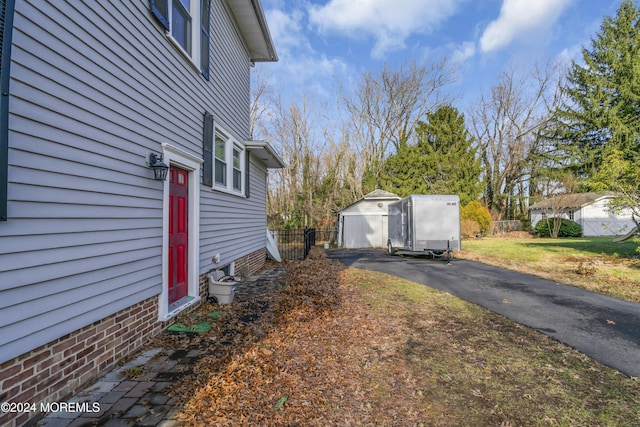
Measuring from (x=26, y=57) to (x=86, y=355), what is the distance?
2481mm

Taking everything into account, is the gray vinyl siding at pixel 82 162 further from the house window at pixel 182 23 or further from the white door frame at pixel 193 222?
the house window at pixel 182 23

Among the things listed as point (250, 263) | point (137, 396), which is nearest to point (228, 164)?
point (250, 263)

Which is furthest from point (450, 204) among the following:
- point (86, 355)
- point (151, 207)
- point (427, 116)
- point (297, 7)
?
point (427, 116)

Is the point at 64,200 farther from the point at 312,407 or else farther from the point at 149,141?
the point at 312,407

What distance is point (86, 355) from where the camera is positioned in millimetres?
2887

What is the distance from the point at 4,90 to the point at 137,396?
250 cm

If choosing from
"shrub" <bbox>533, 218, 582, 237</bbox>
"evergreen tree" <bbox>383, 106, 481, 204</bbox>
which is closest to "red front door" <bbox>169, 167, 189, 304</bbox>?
"evergreen tree" <bbox>383, 106, 481, 204</bbox>

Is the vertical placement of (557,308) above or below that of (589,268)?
below

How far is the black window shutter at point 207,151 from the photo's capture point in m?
5.68

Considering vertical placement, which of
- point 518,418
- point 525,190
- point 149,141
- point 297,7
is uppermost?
point 297,7

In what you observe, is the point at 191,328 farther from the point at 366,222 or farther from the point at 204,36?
the point at 366,222

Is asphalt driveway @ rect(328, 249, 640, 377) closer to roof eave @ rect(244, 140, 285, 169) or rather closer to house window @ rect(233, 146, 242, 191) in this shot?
roof eave @ rect(244, 140, 285, 169)

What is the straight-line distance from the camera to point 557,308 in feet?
18.9

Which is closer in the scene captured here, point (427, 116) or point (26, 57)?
point (26, 57)
